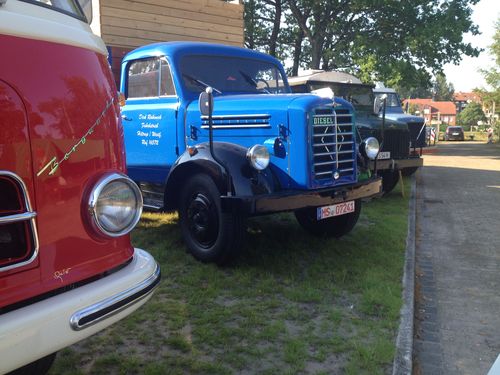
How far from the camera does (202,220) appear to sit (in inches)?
180

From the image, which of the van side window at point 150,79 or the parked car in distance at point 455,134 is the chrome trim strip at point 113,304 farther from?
Answer: the parked car in distance at point 455,134

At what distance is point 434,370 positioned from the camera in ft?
10.0

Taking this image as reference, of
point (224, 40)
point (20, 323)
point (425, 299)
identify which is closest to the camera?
point (20, 323)

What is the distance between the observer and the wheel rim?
14.6 feet

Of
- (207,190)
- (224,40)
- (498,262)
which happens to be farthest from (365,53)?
(207,190)

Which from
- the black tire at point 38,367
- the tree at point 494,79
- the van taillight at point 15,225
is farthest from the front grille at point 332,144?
the tree at point 494,79

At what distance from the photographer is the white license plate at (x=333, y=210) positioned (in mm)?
4480

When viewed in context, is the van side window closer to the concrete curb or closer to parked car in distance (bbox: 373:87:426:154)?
the concrete curb

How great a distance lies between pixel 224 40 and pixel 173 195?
410 centimetres

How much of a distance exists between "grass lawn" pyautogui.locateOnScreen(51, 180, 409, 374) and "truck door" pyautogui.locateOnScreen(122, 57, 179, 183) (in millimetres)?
812

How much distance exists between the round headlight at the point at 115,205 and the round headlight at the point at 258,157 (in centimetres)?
214

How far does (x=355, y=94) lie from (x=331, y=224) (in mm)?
5114

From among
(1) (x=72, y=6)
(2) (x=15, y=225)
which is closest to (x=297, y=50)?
(1) (x=72, y=6)

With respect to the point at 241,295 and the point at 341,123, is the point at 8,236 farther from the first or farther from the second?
the point at 341,123
